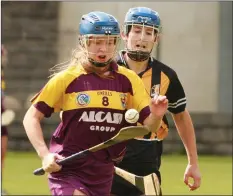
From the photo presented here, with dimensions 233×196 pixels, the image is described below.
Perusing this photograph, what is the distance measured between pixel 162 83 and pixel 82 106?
1116mm

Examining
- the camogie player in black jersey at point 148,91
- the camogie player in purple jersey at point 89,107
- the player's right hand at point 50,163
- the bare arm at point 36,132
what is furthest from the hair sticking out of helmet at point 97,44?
the camogie player in black jersey at point 148,91

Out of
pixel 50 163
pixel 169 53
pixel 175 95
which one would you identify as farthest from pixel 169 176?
pixel 50 163

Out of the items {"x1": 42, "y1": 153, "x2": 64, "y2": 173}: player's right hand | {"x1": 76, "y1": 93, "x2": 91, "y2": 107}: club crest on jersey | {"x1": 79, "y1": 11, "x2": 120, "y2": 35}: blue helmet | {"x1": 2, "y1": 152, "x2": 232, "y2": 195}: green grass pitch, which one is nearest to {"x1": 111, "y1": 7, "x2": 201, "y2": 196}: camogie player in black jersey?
{"x1": 79, "y1": 11, "x2": 120, "y2": 35}: blue helmet

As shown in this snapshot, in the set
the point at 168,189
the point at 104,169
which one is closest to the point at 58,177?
the point at 104,169

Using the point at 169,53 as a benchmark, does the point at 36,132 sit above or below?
above

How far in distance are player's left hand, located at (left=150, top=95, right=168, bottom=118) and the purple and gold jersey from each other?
0.82 feet

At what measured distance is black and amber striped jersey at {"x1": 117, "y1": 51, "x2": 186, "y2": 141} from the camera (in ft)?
21.5

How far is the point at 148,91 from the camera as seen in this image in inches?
257

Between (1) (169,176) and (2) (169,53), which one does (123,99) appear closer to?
(1) (169,176)

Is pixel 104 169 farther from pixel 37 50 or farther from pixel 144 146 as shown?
pixel 37 50

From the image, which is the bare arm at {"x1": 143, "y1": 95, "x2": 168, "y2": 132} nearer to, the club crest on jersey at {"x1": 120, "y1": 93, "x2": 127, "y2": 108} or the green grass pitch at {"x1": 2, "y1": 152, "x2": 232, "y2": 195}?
the club crest on jersey at {"x1": 120, "y1": 93, "x2": 127, "y2": 108}

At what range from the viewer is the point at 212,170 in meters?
13.8

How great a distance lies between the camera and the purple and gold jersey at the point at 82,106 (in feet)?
18.4

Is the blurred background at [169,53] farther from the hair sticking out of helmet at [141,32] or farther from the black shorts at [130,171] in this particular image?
the hair sticking out of helmet at [141,32]
